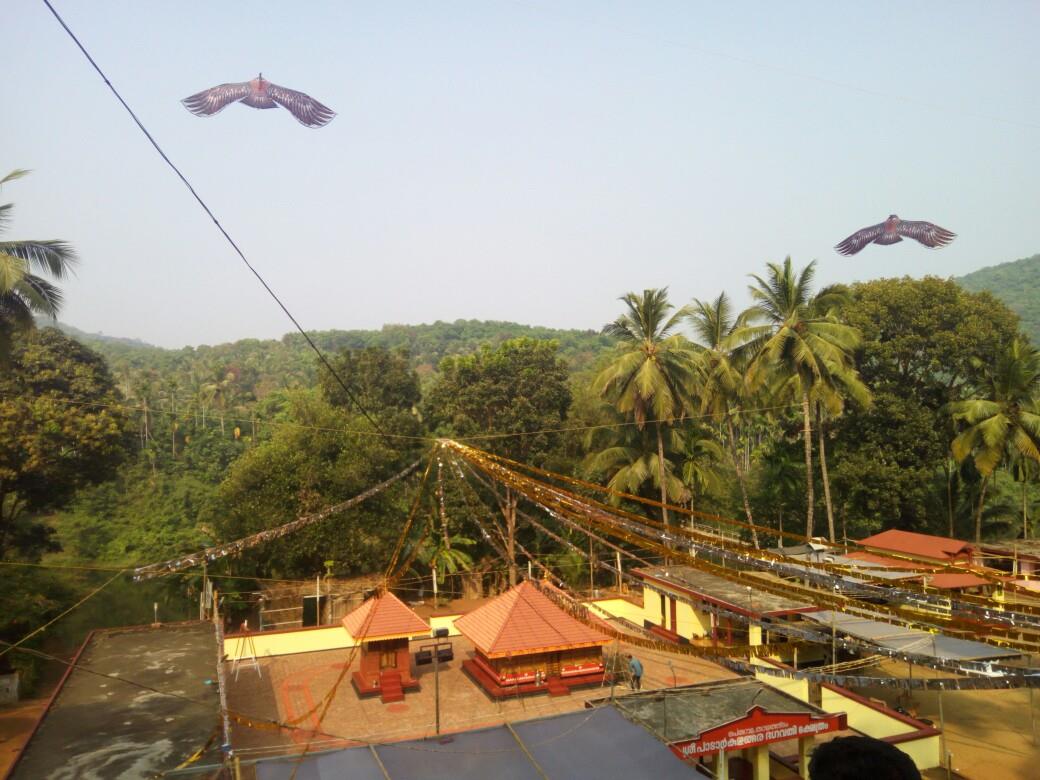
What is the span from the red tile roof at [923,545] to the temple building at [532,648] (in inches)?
428

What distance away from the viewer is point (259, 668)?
2170 cm

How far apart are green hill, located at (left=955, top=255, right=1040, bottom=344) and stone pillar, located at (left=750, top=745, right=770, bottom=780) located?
8067 centimetres

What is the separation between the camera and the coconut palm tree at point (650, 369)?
31.0 m

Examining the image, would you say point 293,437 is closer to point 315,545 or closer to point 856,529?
point 315,545

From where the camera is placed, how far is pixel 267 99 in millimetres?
9859

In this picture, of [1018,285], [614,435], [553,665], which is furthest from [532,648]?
[1018,285]

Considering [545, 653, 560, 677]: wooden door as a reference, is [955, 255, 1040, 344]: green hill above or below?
above

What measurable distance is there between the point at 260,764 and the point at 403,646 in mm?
8191

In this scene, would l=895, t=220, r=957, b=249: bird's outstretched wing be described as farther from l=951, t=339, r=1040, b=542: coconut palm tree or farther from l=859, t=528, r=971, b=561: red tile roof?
l=951, t=339, r=1040, b=542: coconut palm tree

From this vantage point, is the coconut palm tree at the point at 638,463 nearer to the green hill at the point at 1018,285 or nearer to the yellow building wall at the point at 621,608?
the yellow building wall at the point at 621,608

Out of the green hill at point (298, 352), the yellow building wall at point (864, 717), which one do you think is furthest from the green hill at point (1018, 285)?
the yellow building wall at point (864, 717)

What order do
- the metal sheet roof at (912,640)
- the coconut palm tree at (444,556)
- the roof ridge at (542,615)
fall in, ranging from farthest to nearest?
1. the coconut palm tree at (444,556)
2. the roof ridge at (542,615)
3. the metal sheet roof at (912,640)

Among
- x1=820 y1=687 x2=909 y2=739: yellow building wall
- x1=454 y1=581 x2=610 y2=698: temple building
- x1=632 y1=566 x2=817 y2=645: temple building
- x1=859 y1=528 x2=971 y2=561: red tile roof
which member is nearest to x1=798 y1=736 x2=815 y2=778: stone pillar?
x1=820 y1=687 x2=909 y2=739: yellow building wall

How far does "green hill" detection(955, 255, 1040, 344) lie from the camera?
8739cm
